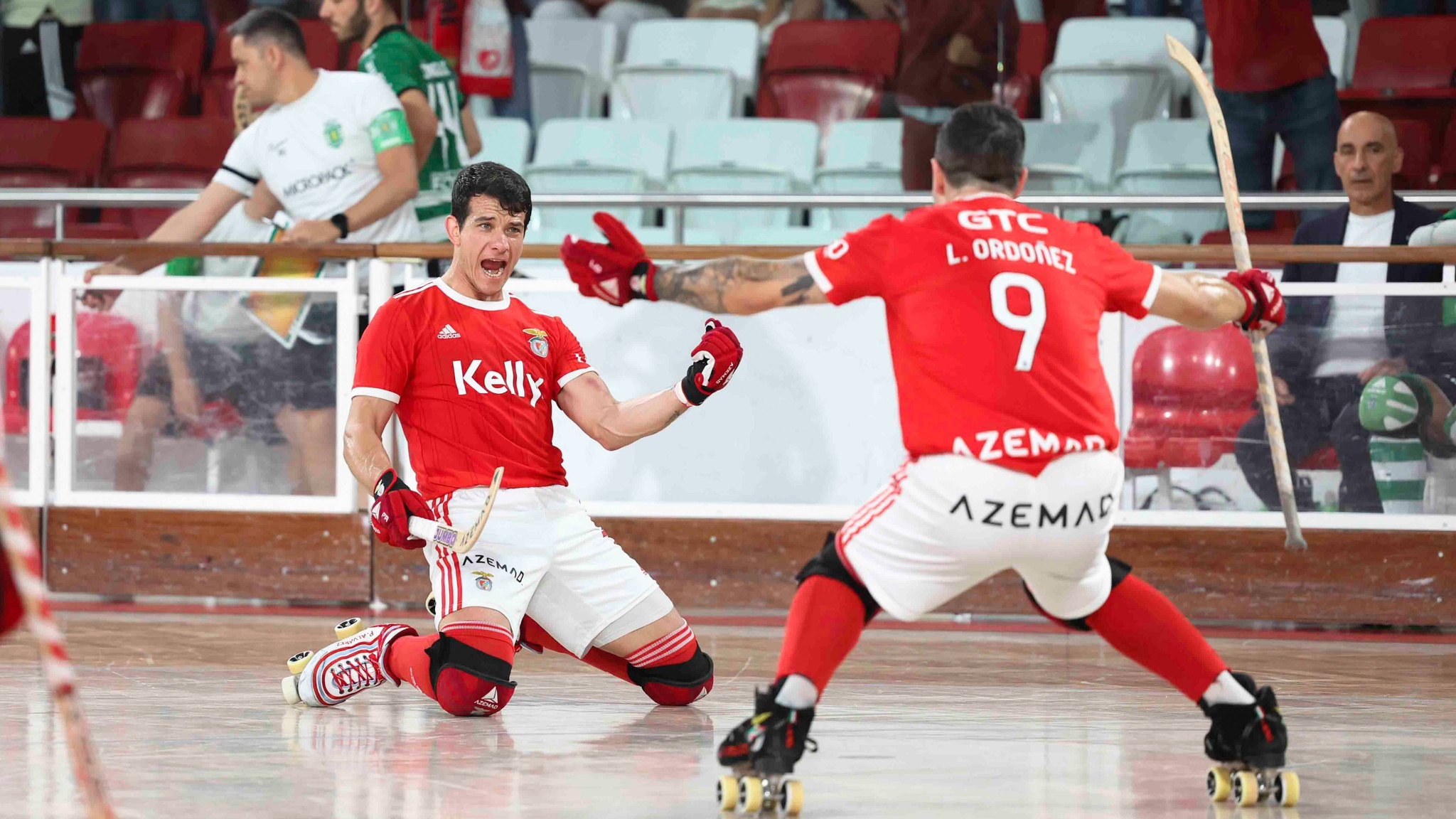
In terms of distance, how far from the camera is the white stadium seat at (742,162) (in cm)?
848

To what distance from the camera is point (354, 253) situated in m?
6.00

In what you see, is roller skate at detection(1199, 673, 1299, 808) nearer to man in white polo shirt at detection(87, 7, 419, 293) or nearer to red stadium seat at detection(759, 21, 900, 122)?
man in white polo shirt at detection(87, 7, 419, 293)

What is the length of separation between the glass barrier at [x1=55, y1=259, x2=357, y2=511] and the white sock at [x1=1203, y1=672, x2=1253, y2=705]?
12.2ft

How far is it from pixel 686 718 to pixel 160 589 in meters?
2.95

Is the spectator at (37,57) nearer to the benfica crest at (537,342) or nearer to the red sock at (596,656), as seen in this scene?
the benfica crest at (537,342)

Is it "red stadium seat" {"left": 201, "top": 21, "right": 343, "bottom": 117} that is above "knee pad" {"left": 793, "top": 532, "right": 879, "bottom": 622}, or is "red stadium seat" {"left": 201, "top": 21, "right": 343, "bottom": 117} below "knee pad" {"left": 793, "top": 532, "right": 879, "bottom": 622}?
above

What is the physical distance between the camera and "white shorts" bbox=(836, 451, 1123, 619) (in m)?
2.91

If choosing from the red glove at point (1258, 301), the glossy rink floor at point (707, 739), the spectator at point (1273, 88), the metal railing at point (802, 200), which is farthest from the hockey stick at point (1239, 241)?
the spectator at point (1273, 88)

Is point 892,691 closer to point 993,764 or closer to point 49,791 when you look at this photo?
point 993,764

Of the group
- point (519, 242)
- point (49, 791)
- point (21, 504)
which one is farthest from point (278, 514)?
point (49, 791)

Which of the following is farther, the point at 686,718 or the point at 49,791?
the point at 686,718

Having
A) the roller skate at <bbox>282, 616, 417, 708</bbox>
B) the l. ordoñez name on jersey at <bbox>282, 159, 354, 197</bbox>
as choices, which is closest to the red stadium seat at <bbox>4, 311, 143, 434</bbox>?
the l. ordoñez name on jersey at <bbox>282, 159, 354, 197</bbox>

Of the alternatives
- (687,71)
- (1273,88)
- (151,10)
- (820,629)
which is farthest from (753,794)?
(151,10)

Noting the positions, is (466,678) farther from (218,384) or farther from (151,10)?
(151,10)
